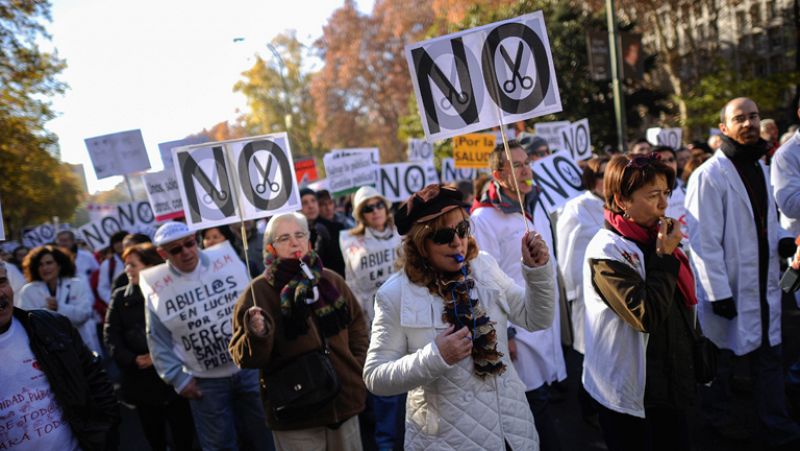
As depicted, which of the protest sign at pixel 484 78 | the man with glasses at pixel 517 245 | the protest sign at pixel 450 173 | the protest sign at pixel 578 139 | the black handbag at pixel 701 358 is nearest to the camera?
the black handbag at pixel 701 358

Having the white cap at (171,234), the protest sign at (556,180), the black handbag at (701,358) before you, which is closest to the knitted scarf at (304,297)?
the white cap at (171,234)

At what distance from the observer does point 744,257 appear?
3.91 metres

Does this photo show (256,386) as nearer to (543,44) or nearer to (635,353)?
(635,353)

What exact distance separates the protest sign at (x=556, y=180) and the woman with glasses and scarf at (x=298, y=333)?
6.88ft

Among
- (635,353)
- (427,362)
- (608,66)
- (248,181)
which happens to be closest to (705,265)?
(635,353)

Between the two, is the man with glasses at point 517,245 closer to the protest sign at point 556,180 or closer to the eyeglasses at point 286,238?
the protest sign at point 556,180

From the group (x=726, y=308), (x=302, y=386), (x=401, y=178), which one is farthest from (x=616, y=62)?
(x=302, y=386)

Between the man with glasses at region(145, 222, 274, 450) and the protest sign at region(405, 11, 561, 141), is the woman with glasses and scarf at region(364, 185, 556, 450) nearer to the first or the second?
the protest sign at region(405, 11, 561, 141)

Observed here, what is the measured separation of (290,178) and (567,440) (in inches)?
109

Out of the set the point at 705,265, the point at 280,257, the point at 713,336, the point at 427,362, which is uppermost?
the point at 280,257

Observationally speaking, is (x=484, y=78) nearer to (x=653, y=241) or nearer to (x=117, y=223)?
(x=653, y=241)

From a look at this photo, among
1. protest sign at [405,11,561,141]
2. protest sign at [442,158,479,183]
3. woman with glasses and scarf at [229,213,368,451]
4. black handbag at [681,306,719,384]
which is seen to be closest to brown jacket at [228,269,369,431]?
woman with glasses and scarf at [229,213,368,451]

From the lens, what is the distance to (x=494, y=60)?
2.99 m

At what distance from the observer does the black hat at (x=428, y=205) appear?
8.00 ft
